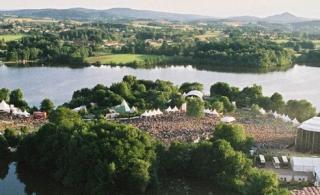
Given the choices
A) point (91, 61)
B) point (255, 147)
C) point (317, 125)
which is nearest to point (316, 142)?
point (317, 125)

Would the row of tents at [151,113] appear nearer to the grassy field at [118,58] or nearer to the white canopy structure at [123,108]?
the white canopy structure at [123,108]

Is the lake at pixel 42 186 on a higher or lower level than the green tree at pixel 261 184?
lower

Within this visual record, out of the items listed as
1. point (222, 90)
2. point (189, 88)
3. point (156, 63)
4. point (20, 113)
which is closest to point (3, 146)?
point (20, 113)

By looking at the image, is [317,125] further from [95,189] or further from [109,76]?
[109,76]

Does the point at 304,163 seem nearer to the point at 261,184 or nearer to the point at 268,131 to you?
the point at 261,184

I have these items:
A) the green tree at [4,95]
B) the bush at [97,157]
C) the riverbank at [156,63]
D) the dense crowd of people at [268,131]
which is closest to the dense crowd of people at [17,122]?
the green tree at [4,95]

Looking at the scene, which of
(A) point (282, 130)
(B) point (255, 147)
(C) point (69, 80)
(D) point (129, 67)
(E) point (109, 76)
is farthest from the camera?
(D) point (129, 67)

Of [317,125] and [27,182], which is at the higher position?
[317,125]
